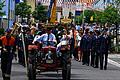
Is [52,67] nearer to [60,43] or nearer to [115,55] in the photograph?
[60,43]

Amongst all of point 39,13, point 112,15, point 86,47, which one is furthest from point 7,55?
point 39,13

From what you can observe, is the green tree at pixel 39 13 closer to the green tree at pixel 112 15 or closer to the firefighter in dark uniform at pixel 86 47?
the green tree at pixel 112 15

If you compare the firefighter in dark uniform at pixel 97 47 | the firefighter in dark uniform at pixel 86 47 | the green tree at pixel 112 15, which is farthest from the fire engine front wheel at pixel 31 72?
the green tree at pixel 112 15

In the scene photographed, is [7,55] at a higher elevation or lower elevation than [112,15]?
lower

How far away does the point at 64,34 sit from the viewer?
904 inches

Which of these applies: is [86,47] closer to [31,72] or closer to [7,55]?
[31,72]

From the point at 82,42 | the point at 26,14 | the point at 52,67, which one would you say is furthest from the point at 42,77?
the point at 26,14

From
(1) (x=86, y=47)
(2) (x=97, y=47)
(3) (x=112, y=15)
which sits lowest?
(1) (x=86, y=47)

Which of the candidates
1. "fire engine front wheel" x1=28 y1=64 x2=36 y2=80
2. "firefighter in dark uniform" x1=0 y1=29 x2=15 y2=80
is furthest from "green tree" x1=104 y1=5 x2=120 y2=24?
"firefighter in dark uniform" x1=0 y1=29 x2=15 y2=80

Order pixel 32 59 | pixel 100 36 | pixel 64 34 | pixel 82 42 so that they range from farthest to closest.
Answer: pixel 82 42
pixel 100 36
pixel 64 34
pixel 32 59

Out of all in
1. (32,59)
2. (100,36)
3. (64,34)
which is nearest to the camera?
(32,59)

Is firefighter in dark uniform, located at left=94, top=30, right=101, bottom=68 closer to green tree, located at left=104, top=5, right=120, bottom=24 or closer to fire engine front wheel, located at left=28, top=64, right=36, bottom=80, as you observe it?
fire engine front wheel, located at left=28, top=64, right=36, bottom=80

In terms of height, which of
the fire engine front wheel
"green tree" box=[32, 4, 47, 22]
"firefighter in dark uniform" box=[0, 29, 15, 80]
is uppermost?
"firefighter in dark uniform" box=[0, 29, 15, 80]

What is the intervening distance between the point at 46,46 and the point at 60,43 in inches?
21.9
